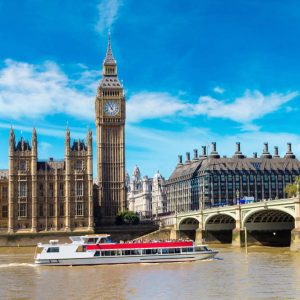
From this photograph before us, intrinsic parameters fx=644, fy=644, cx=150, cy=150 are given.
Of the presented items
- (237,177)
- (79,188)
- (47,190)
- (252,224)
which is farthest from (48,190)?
(237,177)

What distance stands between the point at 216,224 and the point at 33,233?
107ft

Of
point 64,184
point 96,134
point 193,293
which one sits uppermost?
point 96,134

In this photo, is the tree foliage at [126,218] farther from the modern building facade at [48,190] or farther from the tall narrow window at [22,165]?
the tall narrow window at [22,165]

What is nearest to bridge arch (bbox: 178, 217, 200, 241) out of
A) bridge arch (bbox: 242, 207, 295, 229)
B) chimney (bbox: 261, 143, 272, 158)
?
bridge arch (bbox: 242, 207, 295, 229)

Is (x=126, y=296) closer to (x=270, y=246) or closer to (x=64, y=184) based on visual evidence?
(x=270, y=246)

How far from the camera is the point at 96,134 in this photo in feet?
433

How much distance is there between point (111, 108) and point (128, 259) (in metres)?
70.3

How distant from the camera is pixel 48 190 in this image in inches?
4685

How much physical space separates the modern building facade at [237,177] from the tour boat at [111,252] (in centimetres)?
8254

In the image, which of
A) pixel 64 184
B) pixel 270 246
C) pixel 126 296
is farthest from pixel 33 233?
pixel 126 296

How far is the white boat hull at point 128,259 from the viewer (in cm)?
6269

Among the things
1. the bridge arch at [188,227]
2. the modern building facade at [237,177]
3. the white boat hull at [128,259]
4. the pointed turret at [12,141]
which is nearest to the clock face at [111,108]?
the pointed turret at [12,141]

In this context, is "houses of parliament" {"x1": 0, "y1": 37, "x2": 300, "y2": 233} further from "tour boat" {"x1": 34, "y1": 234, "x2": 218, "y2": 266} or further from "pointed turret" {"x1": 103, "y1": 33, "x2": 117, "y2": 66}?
"tour boat" {"x1": 34, "y1": 234, "x2": 218, "y2": 266}

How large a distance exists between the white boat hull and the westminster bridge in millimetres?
15256
